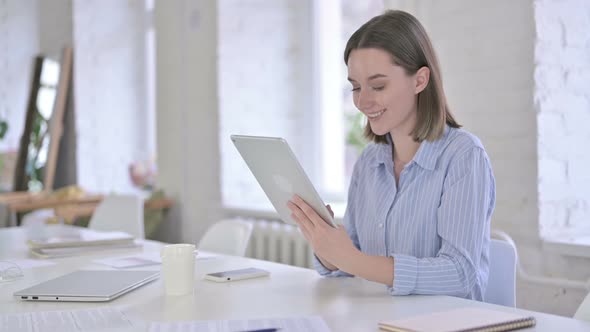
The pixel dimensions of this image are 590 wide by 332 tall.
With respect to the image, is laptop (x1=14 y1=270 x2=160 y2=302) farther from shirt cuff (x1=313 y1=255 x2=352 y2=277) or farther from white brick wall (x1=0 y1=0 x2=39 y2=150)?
white brick wall (x1=0 y1=0 x2=39 y2=150)

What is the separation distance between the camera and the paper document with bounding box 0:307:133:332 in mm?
1351

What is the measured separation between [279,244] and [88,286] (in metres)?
1.73

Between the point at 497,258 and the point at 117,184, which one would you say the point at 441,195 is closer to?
the point at 497,258

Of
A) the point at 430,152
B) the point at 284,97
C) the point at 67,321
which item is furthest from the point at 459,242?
the point at 284,97

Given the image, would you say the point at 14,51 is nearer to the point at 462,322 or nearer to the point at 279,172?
the point at 279,172

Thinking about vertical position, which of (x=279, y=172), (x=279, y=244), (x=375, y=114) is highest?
(x=375, y=114)

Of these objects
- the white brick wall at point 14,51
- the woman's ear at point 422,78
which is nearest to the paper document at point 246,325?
the woman's ear at point 422,78

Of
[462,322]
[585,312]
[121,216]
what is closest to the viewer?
[462,322]

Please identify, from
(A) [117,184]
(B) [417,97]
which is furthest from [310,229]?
(A) [117,184]

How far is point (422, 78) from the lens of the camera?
1747mm

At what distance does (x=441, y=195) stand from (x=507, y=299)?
30cm

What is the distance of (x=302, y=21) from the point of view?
384 centimetres

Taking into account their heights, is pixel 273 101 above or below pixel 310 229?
above

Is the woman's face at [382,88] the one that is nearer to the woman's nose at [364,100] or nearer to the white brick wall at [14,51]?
the woman's nose at [364,100]
